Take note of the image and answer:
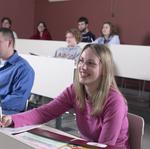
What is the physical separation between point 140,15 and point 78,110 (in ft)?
16.6

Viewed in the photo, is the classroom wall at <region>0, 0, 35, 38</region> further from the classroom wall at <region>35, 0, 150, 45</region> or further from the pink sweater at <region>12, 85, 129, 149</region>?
the pink sweater at <region>12, 85, 129, 149</region>

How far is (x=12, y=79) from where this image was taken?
217cm

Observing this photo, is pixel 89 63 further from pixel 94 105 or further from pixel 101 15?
pixel 101 15

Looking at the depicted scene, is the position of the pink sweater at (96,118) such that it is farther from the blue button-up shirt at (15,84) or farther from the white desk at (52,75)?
the white desk at (52,75)

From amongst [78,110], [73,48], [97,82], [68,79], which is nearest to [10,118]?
[78,110]

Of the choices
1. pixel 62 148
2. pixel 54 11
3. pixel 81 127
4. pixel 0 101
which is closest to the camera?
pixel 62 148

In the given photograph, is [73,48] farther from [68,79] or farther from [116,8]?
[116,8]

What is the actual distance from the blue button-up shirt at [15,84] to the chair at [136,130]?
886 millimetres

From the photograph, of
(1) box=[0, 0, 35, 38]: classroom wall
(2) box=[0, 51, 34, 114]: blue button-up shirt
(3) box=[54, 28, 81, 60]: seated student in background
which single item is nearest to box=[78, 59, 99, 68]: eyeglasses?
(2) box=[0, 51, 34, 114]: blue button-up shirt

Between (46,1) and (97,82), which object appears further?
(46,1)

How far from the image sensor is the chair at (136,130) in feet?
4.74

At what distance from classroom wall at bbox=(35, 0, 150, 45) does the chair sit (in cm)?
488

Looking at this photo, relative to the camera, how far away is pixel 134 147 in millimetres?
1483

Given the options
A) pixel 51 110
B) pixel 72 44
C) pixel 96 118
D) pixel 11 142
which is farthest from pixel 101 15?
pixel 11 142
